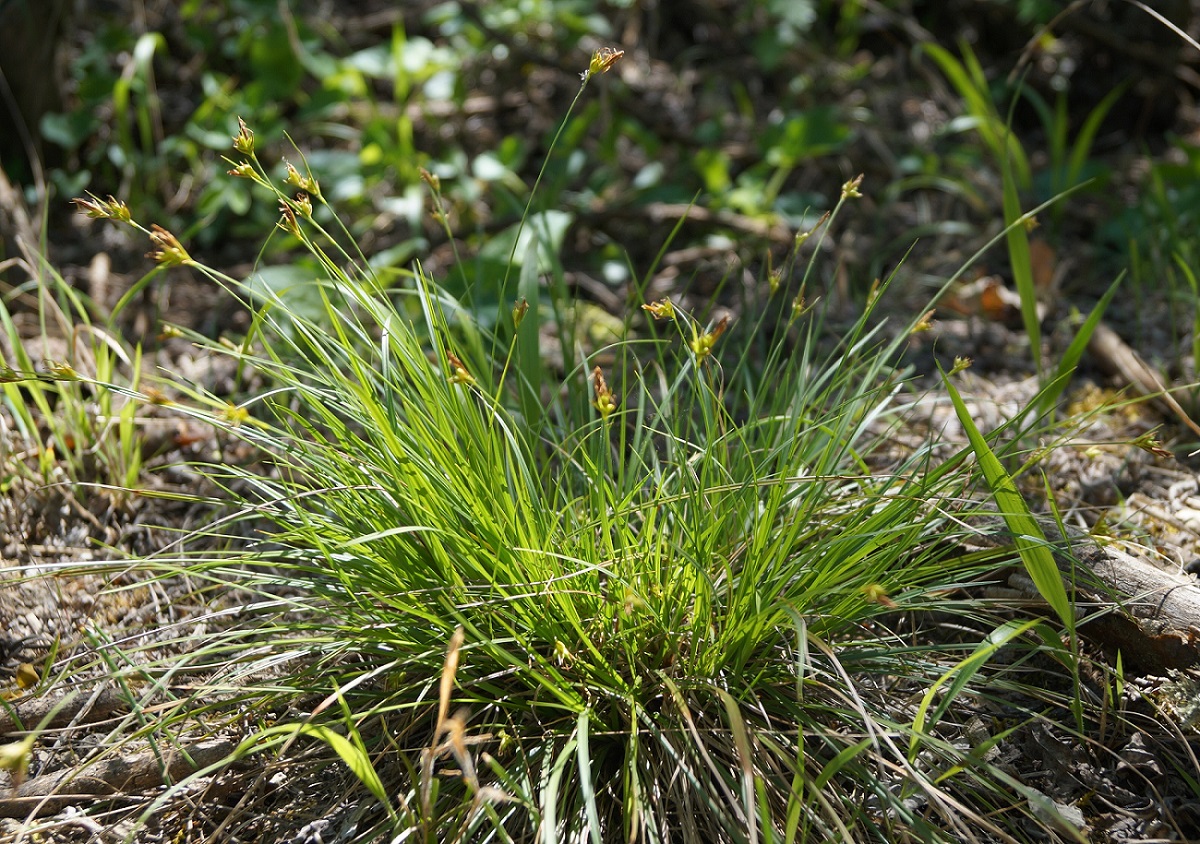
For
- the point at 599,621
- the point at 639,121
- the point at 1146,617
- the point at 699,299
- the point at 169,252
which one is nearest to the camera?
the point at 169,252

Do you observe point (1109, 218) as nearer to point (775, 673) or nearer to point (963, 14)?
point (963, 14)

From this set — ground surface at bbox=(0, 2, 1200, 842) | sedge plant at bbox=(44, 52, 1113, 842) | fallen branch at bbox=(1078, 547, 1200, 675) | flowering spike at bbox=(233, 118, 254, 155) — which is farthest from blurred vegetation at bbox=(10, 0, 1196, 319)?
fallen branch at bbox=(1078, 547, 1200, 675)

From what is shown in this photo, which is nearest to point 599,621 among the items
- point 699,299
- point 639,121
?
point 699,299

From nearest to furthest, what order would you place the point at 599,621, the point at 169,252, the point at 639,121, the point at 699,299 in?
the point at 169,252, the point at 599,621, the point at 699,299, the point at 639,121

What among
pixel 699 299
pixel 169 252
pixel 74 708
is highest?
pixel 169 252

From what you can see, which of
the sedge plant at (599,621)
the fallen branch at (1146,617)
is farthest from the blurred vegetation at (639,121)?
the fallen branch at (1146,617)

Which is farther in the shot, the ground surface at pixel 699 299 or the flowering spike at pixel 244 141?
the ground surface at pixel 699 299

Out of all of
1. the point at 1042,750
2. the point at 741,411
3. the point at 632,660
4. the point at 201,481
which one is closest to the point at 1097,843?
the point at 1042,750

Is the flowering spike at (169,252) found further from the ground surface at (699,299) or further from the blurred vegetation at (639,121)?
the blurred vegetation at (639,121)

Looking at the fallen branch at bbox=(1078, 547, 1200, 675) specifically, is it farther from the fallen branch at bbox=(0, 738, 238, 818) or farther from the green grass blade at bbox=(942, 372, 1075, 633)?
the fallen branch at bbox=(0, 738, 238, 818)

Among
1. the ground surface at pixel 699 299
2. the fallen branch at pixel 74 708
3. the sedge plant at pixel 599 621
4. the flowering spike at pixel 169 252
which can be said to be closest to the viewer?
the flowering spike at pixel 169 252

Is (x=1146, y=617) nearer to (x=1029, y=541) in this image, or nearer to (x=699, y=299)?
(x=1029, y=541)
